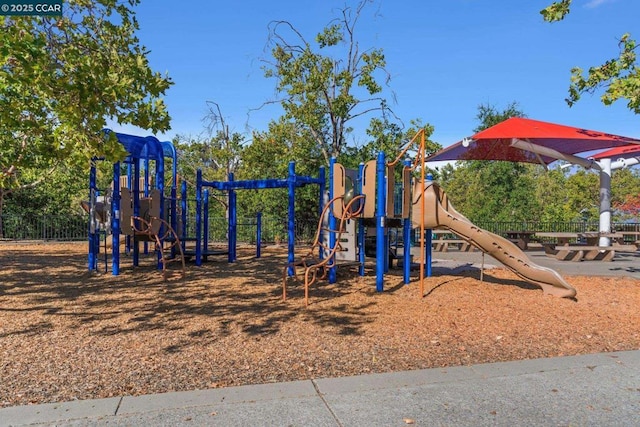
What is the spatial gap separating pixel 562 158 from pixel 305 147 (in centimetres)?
982

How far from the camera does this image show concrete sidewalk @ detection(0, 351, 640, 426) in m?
3.10

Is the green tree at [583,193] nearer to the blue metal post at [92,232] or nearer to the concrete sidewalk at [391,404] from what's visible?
the blue metal post at [92,232]

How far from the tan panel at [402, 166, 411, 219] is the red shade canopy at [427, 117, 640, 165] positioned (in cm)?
392

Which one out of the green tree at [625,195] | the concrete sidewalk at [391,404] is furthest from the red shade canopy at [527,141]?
the green tree at [625,195]

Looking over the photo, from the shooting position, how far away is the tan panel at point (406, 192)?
8.57m

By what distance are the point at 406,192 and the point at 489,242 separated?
1683 millimetres

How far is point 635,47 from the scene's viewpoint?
9250mm

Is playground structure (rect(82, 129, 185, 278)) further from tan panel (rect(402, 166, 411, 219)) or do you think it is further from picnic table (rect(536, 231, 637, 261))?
picnic table (rect(536, 231, 637, 261))

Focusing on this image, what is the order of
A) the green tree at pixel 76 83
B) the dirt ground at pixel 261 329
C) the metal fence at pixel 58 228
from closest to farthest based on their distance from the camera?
the dirt ground at pixel 261 329
the green tree at pixel 76 83
the metal fence at pixel 58 228

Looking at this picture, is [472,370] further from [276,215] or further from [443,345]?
[276,215]

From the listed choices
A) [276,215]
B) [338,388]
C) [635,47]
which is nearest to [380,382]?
[338,388]

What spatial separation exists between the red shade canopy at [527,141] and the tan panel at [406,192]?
392 centimetres

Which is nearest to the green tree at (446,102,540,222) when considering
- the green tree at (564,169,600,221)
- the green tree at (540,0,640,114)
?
the green tree at (564,169,600,221)

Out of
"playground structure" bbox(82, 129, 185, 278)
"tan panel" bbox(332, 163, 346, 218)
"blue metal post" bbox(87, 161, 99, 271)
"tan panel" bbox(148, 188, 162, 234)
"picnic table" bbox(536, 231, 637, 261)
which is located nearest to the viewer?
"tan panel" bbox(332, 163, 346, 218)
